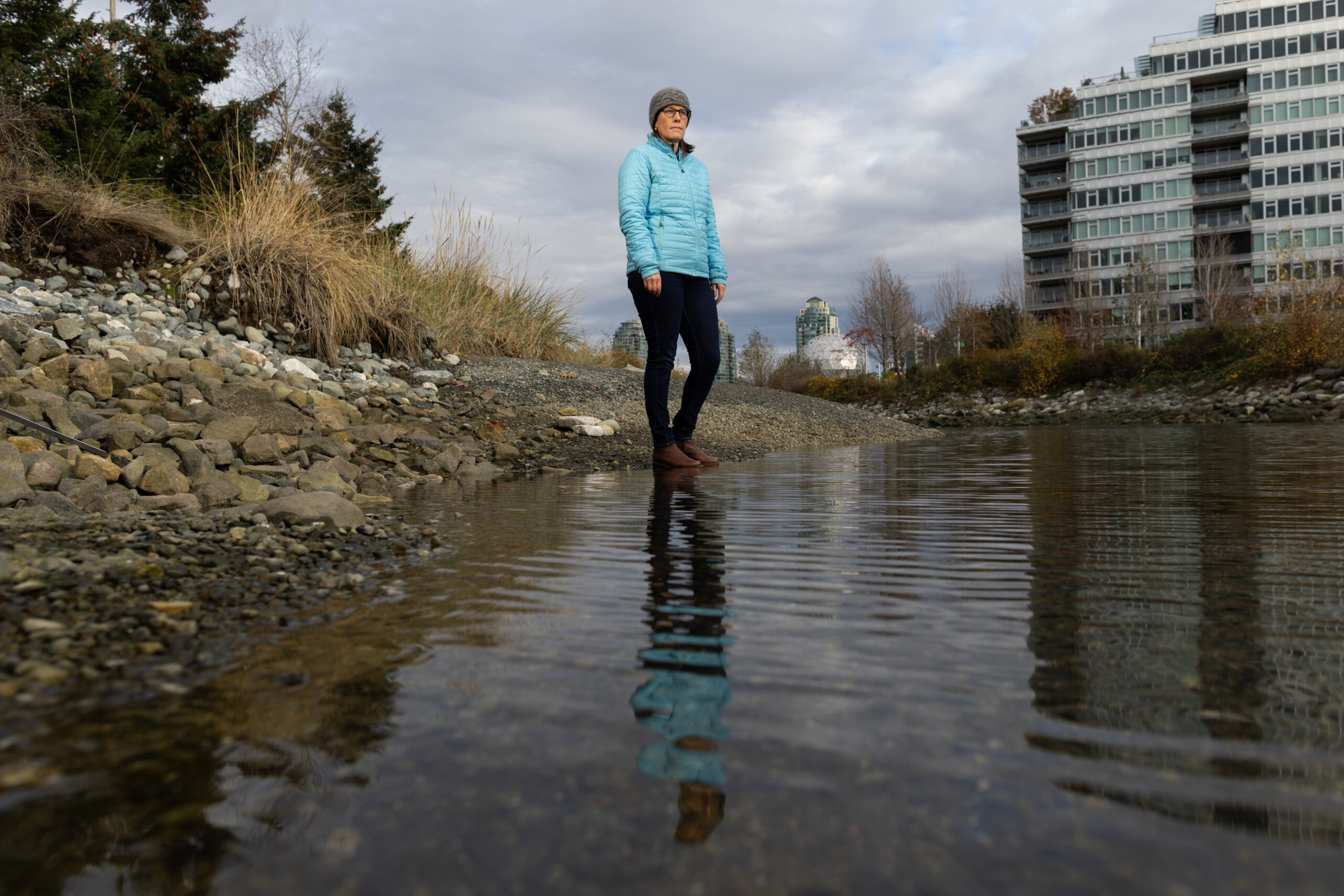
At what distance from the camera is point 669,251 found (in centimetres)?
552

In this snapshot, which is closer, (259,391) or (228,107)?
(259,391)

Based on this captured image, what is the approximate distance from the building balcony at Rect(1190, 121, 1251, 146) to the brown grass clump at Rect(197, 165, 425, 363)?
60.8 meters

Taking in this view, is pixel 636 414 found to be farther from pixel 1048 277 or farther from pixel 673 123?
pixel 1048 277

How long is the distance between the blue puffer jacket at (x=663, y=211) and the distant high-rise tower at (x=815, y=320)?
355 feet

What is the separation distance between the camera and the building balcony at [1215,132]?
52.5 metres

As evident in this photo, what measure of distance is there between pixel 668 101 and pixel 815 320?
118009mm

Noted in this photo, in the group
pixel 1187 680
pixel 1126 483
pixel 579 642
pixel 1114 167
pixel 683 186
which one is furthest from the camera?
pixel 1114 167

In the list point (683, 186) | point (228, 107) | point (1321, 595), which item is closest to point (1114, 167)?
point (228, 107)

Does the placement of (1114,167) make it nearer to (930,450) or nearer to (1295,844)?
(930,450)

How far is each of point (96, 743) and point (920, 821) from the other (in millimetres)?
977

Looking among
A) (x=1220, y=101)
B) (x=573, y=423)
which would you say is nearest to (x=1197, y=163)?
(x=1220, y=101)

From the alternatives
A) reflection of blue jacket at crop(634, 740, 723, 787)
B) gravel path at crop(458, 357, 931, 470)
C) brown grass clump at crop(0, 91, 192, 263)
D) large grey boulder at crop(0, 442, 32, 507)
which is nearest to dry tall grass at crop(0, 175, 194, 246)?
brown grass clump at crop(0, 91, 192, 263)

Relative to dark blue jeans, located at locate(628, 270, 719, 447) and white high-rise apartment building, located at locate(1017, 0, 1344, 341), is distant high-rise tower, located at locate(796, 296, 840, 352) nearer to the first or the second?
white high-rise apartment building, located at locate(1017, 0, 1344, 341)

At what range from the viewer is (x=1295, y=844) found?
735mm
